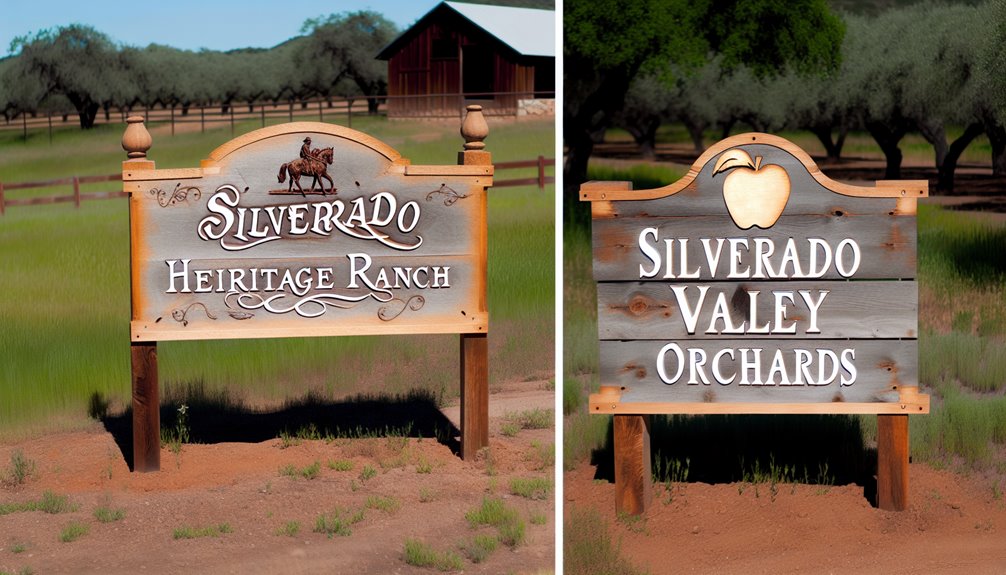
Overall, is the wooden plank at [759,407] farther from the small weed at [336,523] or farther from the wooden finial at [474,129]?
the wooden finial at [474,129]

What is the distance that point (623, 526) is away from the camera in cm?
706

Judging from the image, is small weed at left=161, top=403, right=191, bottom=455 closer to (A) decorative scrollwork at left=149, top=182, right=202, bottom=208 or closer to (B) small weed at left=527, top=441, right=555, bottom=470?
(A) decorative scrollwork at left=149, top=182, right=202, bottom=208

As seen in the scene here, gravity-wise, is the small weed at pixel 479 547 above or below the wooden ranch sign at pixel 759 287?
below

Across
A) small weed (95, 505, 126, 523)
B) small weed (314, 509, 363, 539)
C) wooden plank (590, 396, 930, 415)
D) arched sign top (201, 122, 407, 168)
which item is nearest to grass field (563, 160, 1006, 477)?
wooden plank (590, 396, 930, 415)

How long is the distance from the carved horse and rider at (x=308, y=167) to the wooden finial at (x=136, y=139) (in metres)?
0.83

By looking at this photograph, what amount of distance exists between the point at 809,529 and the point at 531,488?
1.62 meters

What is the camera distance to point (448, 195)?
7879 millimetres

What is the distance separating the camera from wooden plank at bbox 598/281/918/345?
22.6 feet

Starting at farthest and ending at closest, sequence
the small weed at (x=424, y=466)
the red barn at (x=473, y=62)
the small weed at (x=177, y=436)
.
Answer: the red barn at (x=473, y=62) → the small weed at (x=177, y=436) → the small weed at (x=424, y=466)

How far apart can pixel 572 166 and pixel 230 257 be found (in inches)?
485

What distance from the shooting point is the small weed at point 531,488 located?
7.55 m

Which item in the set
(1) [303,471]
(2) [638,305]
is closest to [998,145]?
(2) [638,305]

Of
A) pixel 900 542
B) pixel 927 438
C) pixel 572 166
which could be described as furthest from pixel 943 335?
pixel 572 166

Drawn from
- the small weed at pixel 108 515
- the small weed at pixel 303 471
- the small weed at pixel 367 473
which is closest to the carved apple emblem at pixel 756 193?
the small weed at pixel 367 473
